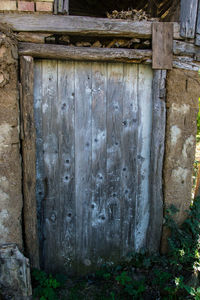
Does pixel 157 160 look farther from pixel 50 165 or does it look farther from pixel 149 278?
pixel 149 278

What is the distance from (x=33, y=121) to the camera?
2.36 metres

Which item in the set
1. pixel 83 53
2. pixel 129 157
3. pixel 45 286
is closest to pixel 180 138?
pixel 129 157

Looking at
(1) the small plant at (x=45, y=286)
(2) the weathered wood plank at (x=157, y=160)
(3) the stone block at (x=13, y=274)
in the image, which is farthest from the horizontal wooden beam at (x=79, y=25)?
(1) the small plant at (x=45, y=286)

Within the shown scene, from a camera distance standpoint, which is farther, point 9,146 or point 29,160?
point 29,160

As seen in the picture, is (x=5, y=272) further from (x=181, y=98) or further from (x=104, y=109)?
(x=181, y=98)

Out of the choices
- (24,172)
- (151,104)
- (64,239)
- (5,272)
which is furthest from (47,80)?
(5,272)

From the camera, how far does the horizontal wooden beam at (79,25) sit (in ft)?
7.38

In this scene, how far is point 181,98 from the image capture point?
261 centimetres

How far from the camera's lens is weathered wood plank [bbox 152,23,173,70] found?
249 cm

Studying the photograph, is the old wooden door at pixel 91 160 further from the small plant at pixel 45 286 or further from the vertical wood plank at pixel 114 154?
the small plant at pixel 45 286

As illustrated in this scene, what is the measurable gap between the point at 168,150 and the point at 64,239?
4.74 ft

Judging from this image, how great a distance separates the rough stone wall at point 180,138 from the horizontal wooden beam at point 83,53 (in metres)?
0.38

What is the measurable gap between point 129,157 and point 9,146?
1221 mm

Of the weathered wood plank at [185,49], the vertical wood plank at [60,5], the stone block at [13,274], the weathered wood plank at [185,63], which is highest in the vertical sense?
the vertical wood plank at [60,5]
